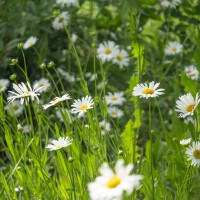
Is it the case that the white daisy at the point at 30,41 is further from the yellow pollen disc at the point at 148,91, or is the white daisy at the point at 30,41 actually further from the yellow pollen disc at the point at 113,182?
the yellow pollen disc at the point at 113,182

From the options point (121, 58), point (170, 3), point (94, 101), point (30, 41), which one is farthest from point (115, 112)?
point (94, 101)

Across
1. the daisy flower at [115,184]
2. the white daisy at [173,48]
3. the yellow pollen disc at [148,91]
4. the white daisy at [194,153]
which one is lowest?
the daisy flower at [115,184]

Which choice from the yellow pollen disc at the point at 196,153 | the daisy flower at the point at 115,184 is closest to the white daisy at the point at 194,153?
the yellow pollen disc at the point at 196,153

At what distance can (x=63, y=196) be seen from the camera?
5.84ft

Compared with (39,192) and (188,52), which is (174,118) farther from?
(188,52)

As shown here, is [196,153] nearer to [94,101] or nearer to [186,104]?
[186,104]

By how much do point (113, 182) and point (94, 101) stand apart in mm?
638

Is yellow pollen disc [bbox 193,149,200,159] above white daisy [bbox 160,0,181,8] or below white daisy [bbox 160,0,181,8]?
below

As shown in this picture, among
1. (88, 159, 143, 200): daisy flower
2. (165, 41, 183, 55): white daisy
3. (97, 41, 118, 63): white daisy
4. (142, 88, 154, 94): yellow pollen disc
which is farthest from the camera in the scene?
(165, 41, 183, 55): white daisy

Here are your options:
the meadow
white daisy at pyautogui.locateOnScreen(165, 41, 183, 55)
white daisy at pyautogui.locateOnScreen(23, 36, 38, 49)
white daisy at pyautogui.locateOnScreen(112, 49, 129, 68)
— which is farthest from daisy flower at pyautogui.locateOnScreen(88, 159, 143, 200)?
white daisy at pyautogui.locateOnScreen(165, 41, 183, 55)

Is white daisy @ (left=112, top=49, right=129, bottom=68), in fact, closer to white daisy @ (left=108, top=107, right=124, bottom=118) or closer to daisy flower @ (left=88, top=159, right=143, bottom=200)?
white daisy @ (left=108, top=107, right=124, bottom=118)

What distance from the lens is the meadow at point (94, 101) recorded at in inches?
68.6

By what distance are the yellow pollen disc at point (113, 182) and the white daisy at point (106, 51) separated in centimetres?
163

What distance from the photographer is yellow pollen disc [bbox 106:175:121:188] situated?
3.84ft
